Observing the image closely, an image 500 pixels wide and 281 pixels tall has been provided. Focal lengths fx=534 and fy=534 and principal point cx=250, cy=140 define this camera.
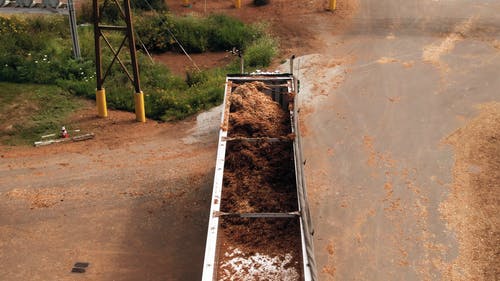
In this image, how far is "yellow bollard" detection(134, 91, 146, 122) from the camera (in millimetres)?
17056

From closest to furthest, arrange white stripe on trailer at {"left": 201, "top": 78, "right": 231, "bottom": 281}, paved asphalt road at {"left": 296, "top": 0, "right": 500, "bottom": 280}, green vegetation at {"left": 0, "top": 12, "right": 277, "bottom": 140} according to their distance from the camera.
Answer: white stripe on trailer at {"left": 201, "top": 78, "right": 231, "bottom": 281}, paved asphalt road at {"left": 296, "top": 0, "right": 500, "bottom": 280}, green vegetation at {"left": 0, "top": 12, "right": 277, "bottom": 140}

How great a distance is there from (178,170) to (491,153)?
29.0ft

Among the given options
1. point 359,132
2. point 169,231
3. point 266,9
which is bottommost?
point 169,231

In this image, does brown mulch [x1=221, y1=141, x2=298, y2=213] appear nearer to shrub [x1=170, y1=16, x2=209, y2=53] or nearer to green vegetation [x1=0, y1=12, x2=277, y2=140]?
green vegetation [x1=0, y1=12, x2=277, y2=140]

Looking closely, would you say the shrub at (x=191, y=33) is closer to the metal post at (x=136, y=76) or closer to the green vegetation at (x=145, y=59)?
the green vegetation at (x=145, y=59)

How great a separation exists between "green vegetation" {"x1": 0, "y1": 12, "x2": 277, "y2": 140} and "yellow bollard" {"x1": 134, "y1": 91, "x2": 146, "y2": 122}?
0.53 m

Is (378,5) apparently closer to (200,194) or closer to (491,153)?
(491,153)

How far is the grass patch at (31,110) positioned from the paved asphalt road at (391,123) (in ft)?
26.4

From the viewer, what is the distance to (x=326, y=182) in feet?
46.2

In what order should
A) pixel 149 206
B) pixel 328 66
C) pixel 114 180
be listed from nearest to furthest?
pixel 149 206
pixel 114 180
pixel 328 66

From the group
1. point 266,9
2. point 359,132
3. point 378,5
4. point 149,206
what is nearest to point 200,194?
point 149,206

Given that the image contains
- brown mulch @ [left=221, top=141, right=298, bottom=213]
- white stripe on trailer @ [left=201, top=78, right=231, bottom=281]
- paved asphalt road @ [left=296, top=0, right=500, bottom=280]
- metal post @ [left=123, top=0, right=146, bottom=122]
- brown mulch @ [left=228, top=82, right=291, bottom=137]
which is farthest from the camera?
metal post @ [left=123, top=0, right=146, bottom=122]

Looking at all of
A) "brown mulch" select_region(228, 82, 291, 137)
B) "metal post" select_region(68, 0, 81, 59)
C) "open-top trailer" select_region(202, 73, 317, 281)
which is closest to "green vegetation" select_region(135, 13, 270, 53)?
"metal post" select_region(68, 0, 81, 59)

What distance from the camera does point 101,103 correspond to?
17.4 m
